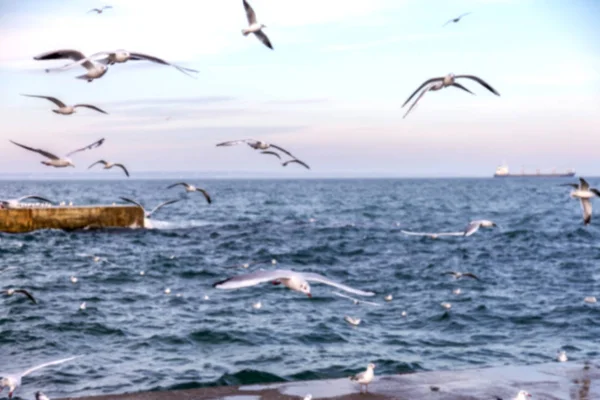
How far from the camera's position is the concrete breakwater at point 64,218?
46906 mm

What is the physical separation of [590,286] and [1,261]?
893 inches

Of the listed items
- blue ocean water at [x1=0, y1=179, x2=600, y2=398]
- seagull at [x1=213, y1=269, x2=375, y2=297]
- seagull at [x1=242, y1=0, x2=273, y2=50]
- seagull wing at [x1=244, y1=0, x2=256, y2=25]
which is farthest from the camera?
blue ocean water at [x1=0, y1=179, x2=600, y2=398]

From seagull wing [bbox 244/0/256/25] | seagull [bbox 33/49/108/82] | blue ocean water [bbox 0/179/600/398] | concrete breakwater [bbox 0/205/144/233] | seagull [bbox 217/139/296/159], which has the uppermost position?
seagull wing [bbox 244/0/256/25]

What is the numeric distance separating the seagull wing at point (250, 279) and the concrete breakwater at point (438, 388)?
1557 mm

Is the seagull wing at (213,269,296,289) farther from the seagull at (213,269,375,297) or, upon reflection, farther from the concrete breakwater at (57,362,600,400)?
the concrete breakwater at (57,362,600,400)

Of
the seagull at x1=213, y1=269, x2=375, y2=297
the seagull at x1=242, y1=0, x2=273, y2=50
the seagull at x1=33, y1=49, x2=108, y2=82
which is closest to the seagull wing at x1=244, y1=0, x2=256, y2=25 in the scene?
the seagull at x1=242, y1=0, x2=273, y2=50

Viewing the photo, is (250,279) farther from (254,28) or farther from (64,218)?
(64,218)

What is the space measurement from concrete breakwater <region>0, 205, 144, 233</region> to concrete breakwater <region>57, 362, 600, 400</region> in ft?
125

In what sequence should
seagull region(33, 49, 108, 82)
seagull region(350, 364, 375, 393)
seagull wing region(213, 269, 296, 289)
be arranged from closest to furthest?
seagull wing region(213, 269, 296, 289) → seagull region(350, 364, 375, 393) → seagull region(33, 49, 108, 82)

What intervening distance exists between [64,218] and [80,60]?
124ft

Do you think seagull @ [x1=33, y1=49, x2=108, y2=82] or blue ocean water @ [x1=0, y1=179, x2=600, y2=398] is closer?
seagull @ [x1=33, y1=49, x2=108, y2=82]

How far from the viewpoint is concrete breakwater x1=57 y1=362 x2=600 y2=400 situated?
1080 cm

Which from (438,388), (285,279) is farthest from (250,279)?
(438,388)

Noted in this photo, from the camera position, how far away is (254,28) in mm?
13922
